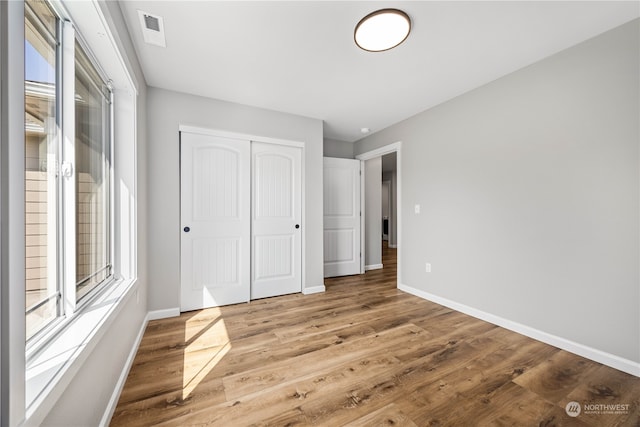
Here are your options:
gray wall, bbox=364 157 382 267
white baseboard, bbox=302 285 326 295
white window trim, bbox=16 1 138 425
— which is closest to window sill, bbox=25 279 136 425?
white window trim, bbox=16 1 138 425

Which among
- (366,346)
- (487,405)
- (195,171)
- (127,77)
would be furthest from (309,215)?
(487,405)

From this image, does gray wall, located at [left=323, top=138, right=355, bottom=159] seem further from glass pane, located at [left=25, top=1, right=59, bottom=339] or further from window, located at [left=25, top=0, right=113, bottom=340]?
glass pane, located at [left=25, top=1, right=59, bottom=339]

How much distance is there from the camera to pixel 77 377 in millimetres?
993

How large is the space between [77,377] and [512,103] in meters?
3.53

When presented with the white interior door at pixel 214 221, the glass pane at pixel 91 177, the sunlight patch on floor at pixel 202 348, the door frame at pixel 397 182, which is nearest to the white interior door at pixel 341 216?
the door frame at pixel 397 182

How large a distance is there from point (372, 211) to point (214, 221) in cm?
308

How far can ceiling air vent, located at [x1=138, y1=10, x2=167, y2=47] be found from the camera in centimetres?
169

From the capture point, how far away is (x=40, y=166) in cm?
103

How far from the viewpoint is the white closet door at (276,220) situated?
3135mm

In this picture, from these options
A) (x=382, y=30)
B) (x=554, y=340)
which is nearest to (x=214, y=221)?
(x=382, y=30)

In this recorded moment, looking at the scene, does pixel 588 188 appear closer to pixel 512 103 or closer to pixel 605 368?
pixel 512 103

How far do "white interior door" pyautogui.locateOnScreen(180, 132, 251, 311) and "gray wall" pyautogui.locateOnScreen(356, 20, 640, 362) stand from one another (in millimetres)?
2376

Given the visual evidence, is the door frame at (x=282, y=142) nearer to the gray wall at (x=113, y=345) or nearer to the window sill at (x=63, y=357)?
the gray wall at (x=113, y=345)

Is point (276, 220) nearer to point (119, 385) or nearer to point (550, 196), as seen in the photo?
point (119, 385)
